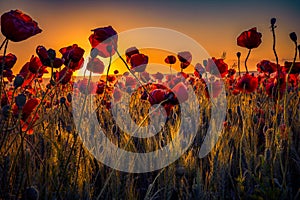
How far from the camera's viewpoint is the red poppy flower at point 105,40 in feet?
5.58

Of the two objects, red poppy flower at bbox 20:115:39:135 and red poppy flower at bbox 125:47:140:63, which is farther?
red poppy flower at bbox 125:47:140:63

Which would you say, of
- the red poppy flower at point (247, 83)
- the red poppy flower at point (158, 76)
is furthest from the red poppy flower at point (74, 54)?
the red poppy flower at point (158, 76)

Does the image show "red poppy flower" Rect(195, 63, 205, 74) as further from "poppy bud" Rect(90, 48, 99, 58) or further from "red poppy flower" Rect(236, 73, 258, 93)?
"poppy bud" Rect(90, 48, 99, 58)

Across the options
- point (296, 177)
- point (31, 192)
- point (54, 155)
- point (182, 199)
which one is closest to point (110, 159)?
point (54, 155)

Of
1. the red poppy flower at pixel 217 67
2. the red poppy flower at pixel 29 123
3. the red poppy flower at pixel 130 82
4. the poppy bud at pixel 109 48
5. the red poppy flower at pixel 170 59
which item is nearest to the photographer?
the red poppy flower at pixel 29 123

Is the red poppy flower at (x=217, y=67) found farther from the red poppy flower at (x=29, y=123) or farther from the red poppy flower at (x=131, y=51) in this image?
the red poppy flower at (x=29, y=123)

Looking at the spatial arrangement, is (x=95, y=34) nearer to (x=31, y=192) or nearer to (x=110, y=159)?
(x=110, y=159)

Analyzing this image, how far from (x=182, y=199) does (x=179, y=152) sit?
1.18 ft

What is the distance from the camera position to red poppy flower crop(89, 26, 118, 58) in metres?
1.70

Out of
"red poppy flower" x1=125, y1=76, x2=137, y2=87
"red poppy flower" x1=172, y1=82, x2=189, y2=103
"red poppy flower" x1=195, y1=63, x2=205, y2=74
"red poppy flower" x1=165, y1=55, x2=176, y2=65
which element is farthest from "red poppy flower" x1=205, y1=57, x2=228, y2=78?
"red poppy flower" x1=172, y1=82, x2=189, y2=103

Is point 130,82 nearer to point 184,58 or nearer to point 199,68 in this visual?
point 184,58

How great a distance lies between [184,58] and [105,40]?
2.57 m

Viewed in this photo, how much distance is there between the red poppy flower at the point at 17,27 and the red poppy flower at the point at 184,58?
3003 mm

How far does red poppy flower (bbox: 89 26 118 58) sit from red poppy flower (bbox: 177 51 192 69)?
252 cm
